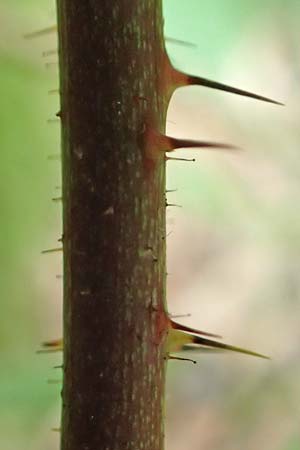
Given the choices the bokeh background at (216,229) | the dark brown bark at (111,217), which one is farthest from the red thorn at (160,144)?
the bokeh background at (216,229)

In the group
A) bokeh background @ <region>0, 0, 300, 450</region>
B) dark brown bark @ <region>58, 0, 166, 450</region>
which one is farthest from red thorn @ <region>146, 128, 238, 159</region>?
bokeh background @ <region>0, 0, 300, 450</region>

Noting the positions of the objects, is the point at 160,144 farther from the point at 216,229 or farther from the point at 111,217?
the point at 216,229

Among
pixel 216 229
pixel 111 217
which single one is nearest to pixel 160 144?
pixel 111 217

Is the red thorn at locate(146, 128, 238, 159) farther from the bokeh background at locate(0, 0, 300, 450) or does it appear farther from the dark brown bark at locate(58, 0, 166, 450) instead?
the bokeh background at locate(0, 0, 300, 450)

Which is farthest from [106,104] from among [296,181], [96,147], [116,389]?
[296,181]

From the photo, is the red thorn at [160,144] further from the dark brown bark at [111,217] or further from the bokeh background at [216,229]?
the bokeh background at [216,229]

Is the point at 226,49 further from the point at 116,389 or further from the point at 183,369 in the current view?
the point at 116,389
